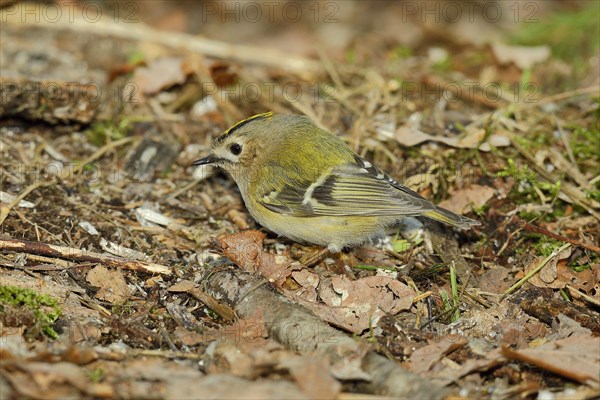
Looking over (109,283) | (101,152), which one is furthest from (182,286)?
(101,152)

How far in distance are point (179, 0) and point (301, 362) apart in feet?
23.9

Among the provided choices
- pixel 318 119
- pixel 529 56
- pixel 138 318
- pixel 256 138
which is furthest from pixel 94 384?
pixel 529 56

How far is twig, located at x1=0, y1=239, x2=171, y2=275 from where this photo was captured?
3904mm

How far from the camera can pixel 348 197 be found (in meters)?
4.43

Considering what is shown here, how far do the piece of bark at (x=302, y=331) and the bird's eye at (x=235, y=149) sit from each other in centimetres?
99

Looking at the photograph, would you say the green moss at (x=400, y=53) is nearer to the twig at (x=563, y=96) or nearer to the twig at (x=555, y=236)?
the twig at (x=563, y=96)

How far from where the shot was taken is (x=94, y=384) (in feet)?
9.56

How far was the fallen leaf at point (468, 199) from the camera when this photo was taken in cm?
484

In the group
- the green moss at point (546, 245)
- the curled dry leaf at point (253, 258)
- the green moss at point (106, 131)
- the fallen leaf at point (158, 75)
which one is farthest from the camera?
the fallen leaf at point (158, 75)

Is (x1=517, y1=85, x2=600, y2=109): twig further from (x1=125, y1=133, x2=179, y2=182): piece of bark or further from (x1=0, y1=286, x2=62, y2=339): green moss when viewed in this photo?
(x1=0, y1=286, x2=62, y2=339): green moss

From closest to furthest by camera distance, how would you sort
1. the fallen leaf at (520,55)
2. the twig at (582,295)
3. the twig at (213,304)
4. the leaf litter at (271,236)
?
1. the leaf litter at (271,236)
2. the twig at (213,304)
3. the twig at (582,295)
4. the fallen leaf at (520,55)

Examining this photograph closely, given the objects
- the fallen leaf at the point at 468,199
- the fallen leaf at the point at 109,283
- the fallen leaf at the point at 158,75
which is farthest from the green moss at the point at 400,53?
the fallen leaf at the point at 109,283

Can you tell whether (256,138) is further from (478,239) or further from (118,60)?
(118,60)

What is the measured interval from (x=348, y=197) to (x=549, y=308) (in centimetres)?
136
